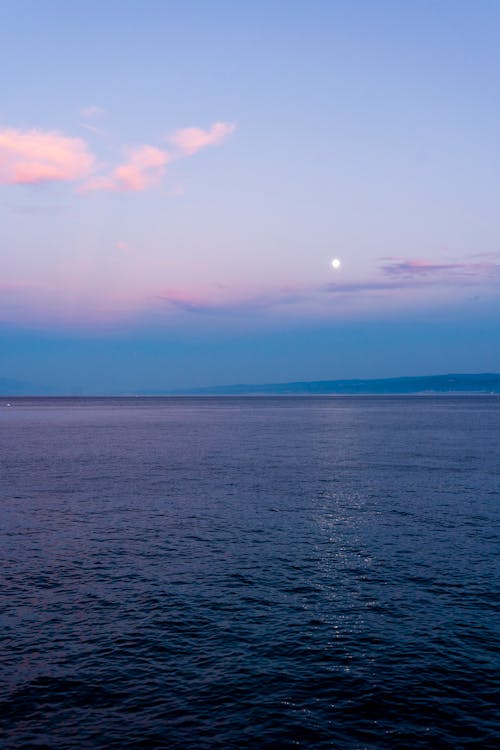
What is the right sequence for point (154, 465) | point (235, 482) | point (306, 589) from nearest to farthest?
point (306, 589) < point (235, 482) < point (154, 465)

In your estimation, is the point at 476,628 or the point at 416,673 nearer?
the point at 416,673

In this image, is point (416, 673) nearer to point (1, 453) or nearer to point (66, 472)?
point (66, 472)

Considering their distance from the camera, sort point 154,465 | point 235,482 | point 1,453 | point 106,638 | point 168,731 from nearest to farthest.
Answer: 1. point 168,731
2. point 106,638
3. point 235,482
4. point 154,465
5. point 1,453

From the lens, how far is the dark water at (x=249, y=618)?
22250mm

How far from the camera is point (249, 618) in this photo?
102 ft

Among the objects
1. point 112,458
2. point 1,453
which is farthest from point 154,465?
point 1,453

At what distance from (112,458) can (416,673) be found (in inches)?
3254

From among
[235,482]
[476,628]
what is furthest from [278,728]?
[235,482]

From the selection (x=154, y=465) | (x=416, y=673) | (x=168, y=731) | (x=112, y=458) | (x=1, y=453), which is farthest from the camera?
(x=1, y=453)

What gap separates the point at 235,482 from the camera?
2913 inches

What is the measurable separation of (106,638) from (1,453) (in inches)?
3511

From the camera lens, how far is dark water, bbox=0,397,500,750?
22.2m

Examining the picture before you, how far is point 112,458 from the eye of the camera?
102500 mm

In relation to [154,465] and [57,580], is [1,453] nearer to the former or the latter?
[154,465]
